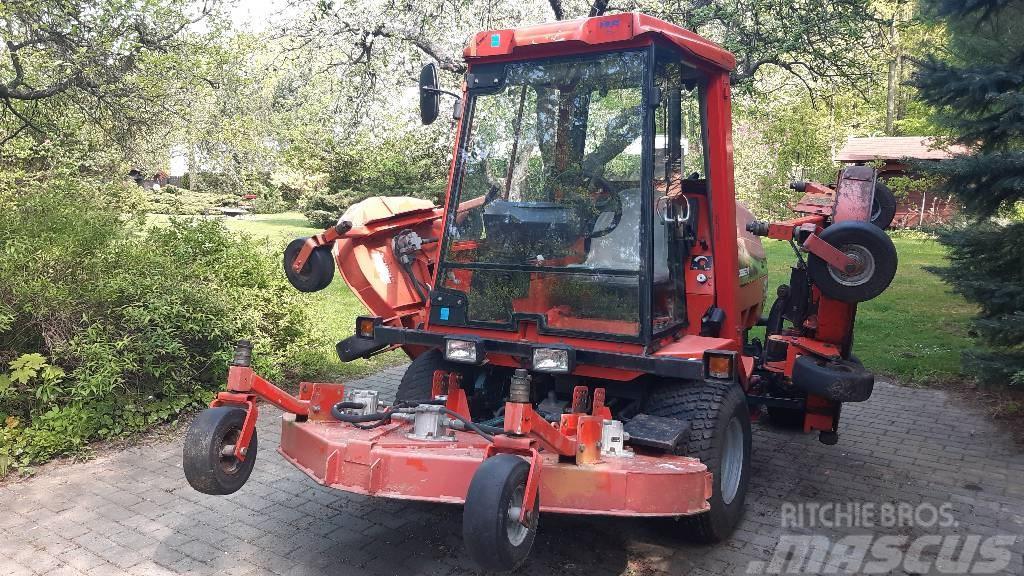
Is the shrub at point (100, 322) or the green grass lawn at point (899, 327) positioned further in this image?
the green grass lawn at point (899, 327)

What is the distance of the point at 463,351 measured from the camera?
4172 millimetres

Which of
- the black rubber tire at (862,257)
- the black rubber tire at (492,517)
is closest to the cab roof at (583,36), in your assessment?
the black rubber tire at (862,257)

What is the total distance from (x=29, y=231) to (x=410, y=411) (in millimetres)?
3868

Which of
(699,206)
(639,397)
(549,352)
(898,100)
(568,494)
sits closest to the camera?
(568,494)

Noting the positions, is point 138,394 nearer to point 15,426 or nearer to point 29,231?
point 15,426

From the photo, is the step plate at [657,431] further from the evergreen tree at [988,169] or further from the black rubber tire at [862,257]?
the evergreen tree at [988,169]

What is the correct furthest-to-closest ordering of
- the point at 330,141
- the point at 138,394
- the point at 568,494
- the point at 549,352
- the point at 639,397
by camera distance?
the point at 330,141 < the point at 138,394 < the point at 639,397 < the point at 549,352 < the point at 568,494

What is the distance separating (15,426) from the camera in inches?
207

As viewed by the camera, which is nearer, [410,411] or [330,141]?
[410,411]

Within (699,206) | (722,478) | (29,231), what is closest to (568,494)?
(722,478)

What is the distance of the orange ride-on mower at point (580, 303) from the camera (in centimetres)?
346

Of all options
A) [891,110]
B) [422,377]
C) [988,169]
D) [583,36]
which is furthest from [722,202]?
[891,110]

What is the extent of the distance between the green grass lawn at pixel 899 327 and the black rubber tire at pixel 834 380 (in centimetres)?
348

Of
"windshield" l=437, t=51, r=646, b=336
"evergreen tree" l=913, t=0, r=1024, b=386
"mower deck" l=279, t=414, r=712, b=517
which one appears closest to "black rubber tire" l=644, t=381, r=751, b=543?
"mower deck" l=279, t=414, r=712, b=517
